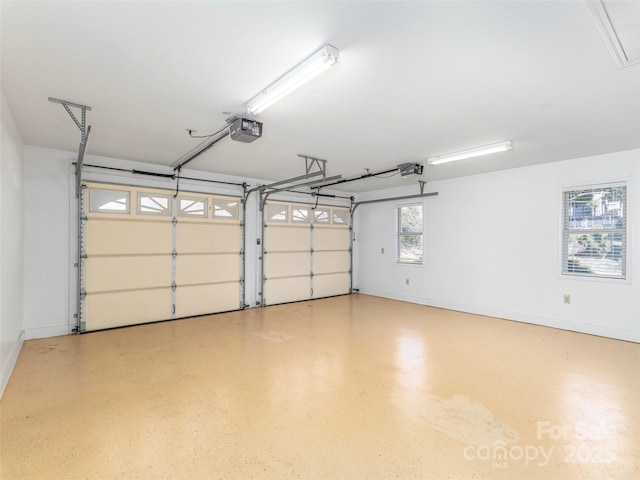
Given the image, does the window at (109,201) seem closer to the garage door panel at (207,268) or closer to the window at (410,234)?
the garage door panel at (207,268)

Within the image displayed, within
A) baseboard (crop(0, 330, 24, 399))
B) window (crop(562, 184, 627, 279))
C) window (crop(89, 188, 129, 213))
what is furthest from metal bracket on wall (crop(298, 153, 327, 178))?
baseboard (crop(0, 330, 24, 399))

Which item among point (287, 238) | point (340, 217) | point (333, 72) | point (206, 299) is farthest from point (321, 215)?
point (333, 72)

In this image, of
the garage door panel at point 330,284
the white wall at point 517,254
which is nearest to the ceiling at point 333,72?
the white wall at point 517,254

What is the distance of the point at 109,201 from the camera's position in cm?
474

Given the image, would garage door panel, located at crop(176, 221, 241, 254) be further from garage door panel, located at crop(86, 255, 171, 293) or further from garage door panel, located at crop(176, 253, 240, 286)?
garage door panel, located at crop(86, 255, 171, 293)

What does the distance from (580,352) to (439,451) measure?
9.88 ft

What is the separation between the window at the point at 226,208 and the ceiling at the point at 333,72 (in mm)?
1805

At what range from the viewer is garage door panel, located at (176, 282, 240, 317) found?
17.7ft

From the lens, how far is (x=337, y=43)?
1.95 metres

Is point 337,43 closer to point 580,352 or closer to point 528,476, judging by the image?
point 528,476

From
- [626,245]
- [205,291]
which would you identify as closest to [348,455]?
[205,291]

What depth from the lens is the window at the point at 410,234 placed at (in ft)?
22.6

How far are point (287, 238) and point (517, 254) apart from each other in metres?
4.35

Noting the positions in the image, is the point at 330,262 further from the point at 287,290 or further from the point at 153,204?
the point at 153,204
